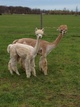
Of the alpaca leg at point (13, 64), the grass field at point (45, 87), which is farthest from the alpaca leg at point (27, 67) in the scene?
the alpaca leg at point (13, 64)

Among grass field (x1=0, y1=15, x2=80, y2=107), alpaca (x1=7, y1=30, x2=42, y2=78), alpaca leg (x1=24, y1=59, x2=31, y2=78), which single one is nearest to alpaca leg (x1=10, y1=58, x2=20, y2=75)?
alpaca (x1=7, y1=30, x2=42, y2=78)

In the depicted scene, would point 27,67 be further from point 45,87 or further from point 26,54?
point 45,87

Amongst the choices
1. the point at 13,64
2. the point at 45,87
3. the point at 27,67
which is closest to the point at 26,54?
the point at 27,67

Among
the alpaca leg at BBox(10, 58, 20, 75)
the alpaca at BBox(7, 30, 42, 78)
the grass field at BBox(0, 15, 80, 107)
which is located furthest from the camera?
the alpaca leg at BBox(10, 58, 20, 75)

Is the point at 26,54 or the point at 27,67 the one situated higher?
the point at 26,54

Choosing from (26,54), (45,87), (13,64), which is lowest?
(45,87)

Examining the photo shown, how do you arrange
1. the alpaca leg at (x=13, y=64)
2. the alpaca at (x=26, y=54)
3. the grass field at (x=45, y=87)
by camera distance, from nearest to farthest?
the grass field at (x=45, y=87) → the alpaca at (x=26, y=54) → the alpaca leg at (x=13, y=64)

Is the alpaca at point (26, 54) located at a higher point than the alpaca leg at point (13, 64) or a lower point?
higher

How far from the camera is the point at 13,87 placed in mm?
6457

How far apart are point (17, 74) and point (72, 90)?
1786 mm

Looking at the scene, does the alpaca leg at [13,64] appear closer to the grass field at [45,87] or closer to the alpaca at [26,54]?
the alpaca at [26,54]

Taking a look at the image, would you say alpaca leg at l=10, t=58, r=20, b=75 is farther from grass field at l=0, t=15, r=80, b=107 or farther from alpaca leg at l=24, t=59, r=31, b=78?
alpaca leg at l=24, t=59, r=31, b=78

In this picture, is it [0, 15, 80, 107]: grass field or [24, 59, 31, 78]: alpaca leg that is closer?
[0, 15, 80, 107]: grass field

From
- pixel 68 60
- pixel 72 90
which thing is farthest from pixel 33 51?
pixel 68 60
